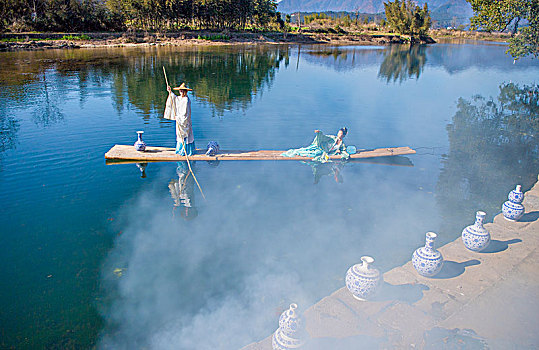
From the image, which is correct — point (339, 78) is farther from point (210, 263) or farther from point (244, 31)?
point (244, 31)

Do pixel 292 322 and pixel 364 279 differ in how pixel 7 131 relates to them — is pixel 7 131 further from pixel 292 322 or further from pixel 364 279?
pixel 364 279

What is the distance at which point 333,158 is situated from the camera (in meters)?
11.0

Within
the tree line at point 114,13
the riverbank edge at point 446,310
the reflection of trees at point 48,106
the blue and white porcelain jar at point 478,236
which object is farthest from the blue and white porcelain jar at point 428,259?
the tree line at point 114,13

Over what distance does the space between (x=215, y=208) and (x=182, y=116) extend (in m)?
3.18

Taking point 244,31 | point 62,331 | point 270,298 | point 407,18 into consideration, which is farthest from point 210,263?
point 407,18

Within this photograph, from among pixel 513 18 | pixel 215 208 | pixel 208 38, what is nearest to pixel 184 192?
pixel 215 208

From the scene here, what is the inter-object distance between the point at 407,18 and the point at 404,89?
66.1 meters

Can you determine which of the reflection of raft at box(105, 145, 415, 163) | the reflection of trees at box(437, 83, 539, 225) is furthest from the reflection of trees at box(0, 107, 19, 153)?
the reflection of trees at box(437, 83, 539, 225)

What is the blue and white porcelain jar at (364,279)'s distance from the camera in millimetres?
4844

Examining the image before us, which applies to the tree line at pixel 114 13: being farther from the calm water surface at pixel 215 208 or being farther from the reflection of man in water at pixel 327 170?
the reflection of man in water at pixel 327 170

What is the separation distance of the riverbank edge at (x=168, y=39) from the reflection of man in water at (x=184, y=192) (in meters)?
42.9

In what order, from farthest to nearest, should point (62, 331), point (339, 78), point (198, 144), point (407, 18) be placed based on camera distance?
point (407, 18) → point (339, 78) → point (198, 144) → point (62, 331)

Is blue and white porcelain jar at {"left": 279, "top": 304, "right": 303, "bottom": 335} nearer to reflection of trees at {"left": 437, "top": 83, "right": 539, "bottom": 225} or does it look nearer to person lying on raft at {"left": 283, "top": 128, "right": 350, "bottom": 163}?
reflection of trees at {"left": 437, "top": 83, "right": 539, "bottom": 225}

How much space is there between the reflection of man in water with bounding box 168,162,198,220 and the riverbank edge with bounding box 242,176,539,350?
431 centimetres
